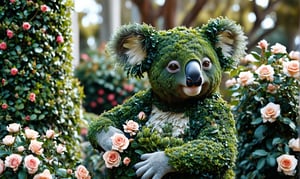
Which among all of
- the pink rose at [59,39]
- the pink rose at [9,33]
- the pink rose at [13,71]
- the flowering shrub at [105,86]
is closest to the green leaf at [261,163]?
the pink rose at [59,39]

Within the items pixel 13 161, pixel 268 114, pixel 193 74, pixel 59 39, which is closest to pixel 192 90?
pixel 193 74

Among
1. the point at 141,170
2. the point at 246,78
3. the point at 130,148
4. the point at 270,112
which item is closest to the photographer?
the point at 141,170

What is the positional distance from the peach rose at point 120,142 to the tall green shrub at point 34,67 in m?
→ 0.70

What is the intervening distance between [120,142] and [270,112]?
926 millimetres

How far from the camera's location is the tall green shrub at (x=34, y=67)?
2.92m

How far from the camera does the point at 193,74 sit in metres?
2.20

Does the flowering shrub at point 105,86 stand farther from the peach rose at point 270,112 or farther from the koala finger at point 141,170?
the koala finger at point 141,170

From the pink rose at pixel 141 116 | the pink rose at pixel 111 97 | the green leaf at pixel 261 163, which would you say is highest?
the pink rose at pixel 111 97

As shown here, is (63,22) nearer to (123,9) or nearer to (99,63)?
(99,63)

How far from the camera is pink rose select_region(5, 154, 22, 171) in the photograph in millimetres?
2348

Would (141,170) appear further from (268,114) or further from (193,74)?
(268,114)

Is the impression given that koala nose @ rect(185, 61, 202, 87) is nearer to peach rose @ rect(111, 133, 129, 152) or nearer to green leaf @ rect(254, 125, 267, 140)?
peach rose @ rect(111, 133, 129, 152)

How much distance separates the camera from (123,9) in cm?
1375

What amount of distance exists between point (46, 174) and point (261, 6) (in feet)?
20.2
